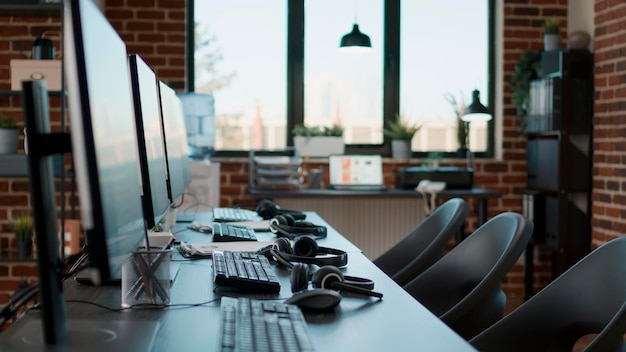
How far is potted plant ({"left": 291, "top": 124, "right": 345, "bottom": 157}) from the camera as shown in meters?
5.56

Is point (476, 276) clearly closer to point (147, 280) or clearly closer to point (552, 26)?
point (147, 280)

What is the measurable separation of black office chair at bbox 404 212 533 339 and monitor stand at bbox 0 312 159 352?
1025 millimetres

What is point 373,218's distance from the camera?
5.64m

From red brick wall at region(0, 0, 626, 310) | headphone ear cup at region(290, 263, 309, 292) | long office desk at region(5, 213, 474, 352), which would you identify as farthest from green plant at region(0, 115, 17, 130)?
headphone ear cup at region(290, 263, 309, 292)

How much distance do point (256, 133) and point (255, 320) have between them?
451 cm

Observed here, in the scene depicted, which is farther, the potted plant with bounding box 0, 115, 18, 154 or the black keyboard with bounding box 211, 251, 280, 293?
the potted plant with bounding box 0, 115, 18, 154

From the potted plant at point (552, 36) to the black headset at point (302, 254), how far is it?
11.9 feet

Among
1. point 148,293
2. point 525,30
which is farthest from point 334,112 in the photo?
point 148,293

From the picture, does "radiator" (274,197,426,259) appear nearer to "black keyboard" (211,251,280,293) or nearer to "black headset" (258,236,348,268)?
"black headset" (258,236,348,268)

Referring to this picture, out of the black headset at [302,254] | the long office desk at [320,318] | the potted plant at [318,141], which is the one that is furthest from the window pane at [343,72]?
the long office desk at [320,318]

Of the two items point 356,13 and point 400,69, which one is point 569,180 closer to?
point 400,69

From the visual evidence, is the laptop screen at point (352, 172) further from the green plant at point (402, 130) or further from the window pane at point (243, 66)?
the window pane at point (243, 66)

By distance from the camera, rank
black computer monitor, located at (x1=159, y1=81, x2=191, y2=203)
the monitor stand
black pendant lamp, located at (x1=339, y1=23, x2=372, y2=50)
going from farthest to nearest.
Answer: black pendant lamp, located at (x1=339, y1=23, x2=372, y2=50)
black computer monitor, located at (x1=159, y1=81, x2=191, y2=203)
the monitor stand

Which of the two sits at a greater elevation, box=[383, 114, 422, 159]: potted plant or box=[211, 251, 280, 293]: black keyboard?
box=[383, 114, 422, 159]: potted plant
